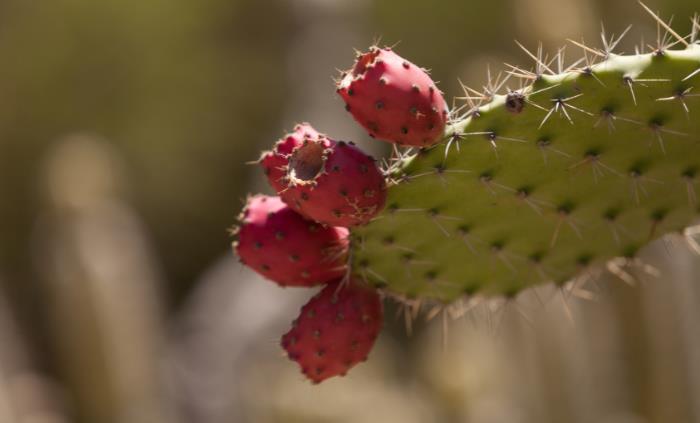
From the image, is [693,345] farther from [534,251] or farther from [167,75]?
[167,75]

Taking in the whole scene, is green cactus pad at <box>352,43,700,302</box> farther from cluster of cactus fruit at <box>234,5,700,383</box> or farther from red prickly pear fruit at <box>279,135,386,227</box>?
red prickly pear fruit at <box>279,135,386,227</box>

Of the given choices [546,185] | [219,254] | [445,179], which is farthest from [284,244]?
[219,254]

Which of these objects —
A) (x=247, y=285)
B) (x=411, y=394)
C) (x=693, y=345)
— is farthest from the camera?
(x=247, y=285)

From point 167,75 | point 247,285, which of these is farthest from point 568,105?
point 167,75

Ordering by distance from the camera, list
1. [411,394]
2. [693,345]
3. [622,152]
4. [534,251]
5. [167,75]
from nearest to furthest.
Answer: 1. [622,152]
2. [534,251]
3. [693,345]
4. [411,394]
5. [167,75]

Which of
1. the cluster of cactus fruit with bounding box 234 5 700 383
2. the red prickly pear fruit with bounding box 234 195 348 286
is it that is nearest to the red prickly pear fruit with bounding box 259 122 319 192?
the cluster of cactus fruit with bounding box 234 5 700 383
